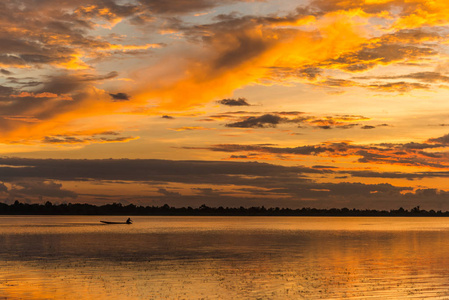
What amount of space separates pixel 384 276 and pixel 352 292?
30.9ft

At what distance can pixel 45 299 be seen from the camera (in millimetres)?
33938

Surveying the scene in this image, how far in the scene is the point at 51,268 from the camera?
4934 centimetres

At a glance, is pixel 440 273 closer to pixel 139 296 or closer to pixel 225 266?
pixel 225 266

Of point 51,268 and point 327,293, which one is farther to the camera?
point 51,268

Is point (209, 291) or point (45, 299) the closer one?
point (45, 299)

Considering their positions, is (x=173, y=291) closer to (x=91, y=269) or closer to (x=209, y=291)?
(x=209, y=291)

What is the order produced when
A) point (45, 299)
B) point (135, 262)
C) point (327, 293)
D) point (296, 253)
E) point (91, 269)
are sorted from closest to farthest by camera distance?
point (45, 299) → point (327, 293) → point (91, 269) → point (135, 262) → point (296, 253)

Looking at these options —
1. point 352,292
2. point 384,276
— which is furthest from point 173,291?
point 384,276

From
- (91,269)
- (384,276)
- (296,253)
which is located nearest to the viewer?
(384,276)

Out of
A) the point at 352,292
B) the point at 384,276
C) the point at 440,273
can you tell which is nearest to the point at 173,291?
the point at 352,292

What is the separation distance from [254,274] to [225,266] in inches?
247

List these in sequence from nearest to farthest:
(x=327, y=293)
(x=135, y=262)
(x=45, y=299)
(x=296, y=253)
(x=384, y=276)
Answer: (x=45, y=299) < (x=327, y=293) < (x=384, y=276) < (x=135, y=262) < (x=296, y=253)

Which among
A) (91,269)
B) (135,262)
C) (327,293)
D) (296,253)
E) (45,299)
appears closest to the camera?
(45,299)

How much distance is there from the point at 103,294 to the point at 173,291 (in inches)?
177
